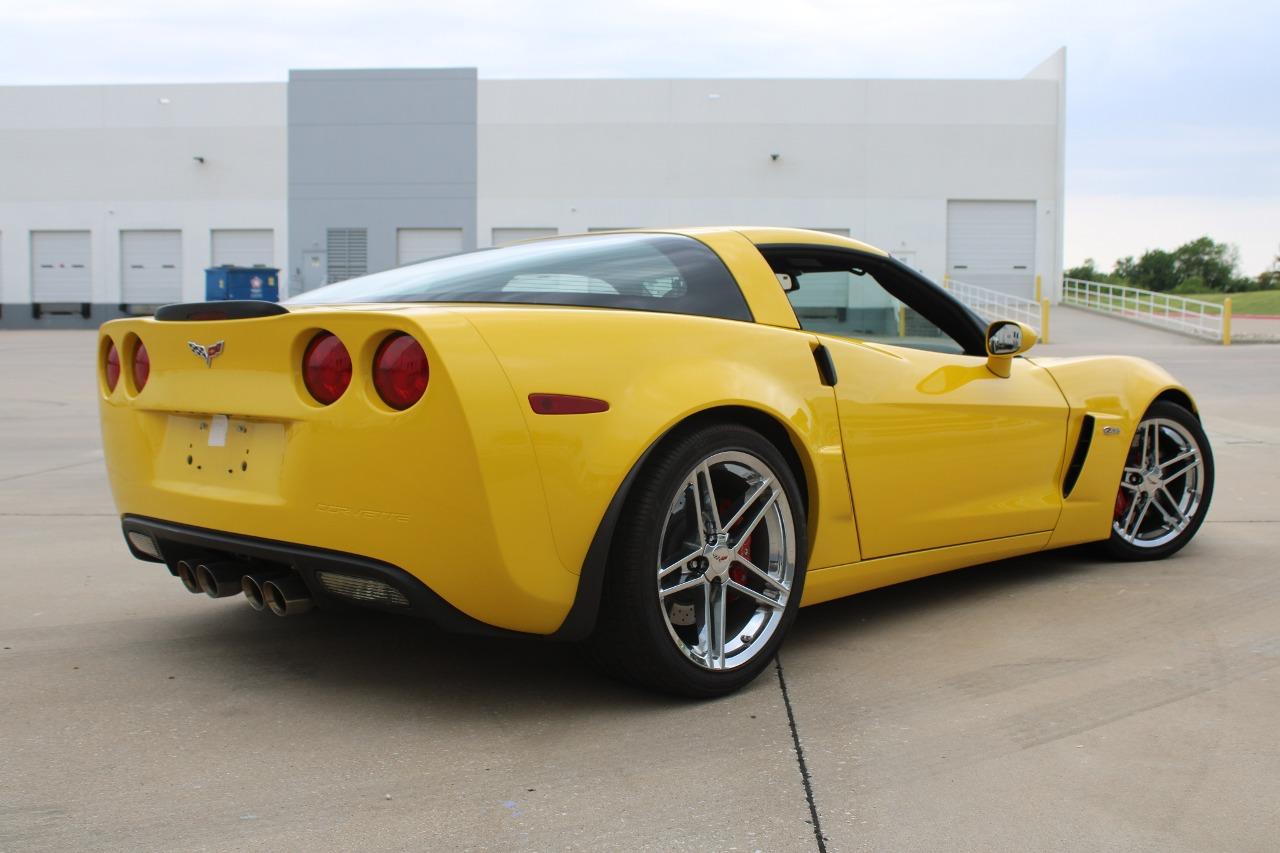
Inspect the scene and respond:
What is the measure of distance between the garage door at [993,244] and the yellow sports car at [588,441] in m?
35.5

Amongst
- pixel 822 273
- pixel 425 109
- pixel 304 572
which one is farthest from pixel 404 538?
pixel 425 109

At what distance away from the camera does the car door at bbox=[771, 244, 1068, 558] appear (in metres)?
3.50

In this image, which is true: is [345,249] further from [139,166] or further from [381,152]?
[139,166]

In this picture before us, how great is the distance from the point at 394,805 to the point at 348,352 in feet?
3.25

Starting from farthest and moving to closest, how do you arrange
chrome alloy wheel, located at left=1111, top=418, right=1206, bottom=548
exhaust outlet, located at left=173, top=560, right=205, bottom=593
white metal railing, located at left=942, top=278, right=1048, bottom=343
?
1. white metal railing, located at left=942, top=278, right=1048, bottom=343
2. chrome alloy wheel, located at left=1111, top=418, right=1206, bottom=548
3. exhaust outlet, located at left=173, top=560, right=205, bottom=593

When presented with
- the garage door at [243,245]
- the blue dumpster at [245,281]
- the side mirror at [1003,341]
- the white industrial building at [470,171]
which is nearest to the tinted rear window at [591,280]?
the side mirror at [1003,341]

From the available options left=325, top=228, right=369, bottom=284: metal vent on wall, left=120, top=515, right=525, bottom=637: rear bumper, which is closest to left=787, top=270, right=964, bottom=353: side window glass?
left=120, top=515, right=525, bottom=637: rear bumper

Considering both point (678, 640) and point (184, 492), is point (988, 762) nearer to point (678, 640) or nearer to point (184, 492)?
point (678, 640)

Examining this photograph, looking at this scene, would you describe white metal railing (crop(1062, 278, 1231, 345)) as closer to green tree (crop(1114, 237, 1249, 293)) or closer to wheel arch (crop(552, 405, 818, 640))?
wheel arch (crop(552, 405, 818, 640))

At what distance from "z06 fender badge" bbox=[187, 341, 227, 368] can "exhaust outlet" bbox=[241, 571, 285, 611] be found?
54cm

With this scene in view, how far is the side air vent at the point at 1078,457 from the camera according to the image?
434 cm

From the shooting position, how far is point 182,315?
10.2 feet

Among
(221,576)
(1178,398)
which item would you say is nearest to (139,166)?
(1178,398)

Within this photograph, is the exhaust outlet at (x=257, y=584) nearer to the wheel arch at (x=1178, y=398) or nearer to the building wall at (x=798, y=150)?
the wheel arch at (x=1178, y=398)
